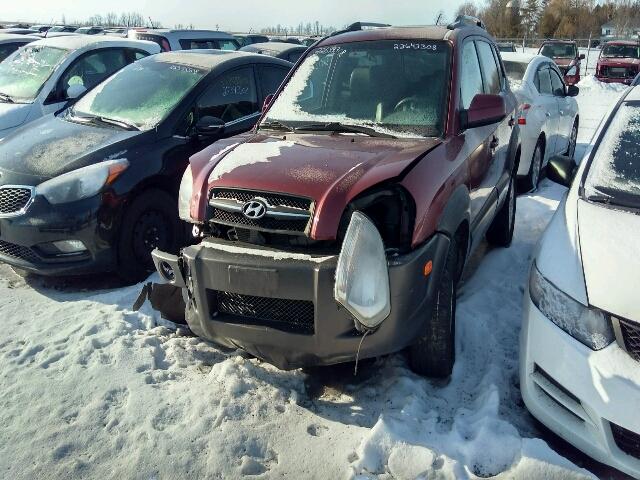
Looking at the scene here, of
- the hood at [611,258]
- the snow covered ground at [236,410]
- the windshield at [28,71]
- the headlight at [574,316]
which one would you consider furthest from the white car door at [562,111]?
the windshield at [28,71]

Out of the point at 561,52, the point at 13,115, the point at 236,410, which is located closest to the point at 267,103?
the point at 236,410

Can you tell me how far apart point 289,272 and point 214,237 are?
0.64 meters

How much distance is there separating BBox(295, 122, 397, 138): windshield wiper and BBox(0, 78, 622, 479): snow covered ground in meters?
1.39

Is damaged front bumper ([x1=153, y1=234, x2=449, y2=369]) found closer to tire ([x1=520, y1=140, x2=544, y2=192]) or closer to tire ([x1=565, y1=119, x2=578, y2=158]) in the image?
tire ([x1=520, y1=140, x2=544, y2=192])

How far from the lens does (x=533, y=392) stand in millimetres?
2719

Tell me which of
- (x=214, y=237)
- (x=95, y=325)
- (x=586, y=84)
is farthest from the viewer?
(x=586, y=84)

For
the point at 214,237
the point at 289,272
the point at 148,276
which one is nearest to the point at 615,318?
the point at 289,272

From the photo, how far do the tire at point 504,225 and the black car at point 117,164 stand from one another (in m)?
2.60

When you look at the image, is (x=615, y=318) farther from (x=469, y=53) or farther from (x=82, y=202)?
(x=82, y=202)

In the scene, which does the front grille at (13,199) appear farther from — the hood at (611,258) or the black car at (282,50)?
the black car at (282,50)

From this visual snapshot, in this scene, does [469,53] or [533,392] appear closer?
[533,392]

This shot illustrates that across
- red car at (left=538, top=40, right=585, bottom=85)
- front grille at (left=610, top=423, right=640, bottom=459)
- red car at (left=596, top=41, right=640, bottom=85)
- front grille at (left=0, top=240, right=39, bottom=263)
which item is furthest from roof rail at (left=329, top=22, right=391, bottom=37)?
red car at (left=596, top=41, right=640, bottom=85)

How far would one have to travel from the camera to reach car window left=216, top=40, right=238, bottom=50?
44.3 feet

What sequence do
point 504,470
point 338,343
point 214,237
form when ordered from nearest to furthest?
1. point 504,470
2. point 338,343
3. point 214,237
